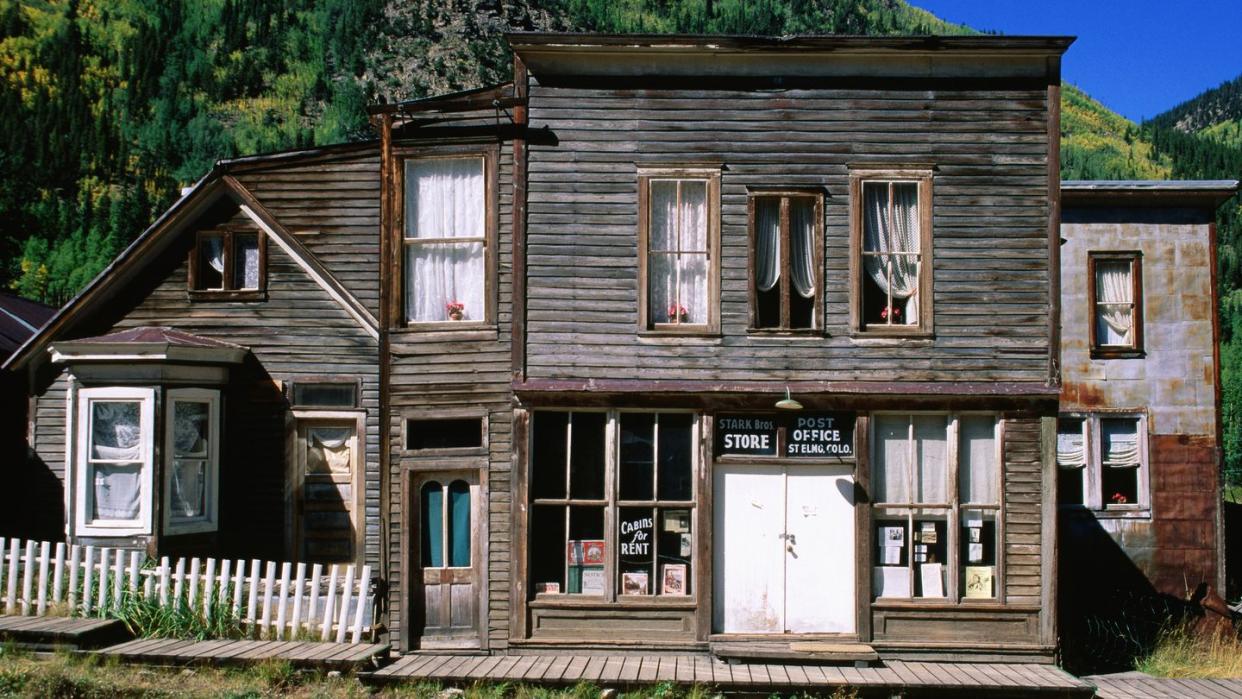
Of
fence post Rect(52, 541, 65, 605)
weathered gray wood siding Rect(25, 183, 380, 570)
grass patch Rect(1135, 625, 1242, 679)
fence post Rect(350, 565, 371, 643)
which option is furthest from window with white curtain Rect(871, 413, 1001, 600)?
fence post Rect(52, 541, 65, 605)

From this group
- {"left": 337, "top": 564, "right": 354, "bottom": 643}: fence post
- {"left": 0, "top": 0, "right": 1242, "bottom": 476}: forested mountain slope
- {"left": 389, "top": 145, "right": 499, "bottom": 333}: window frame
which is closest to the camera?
{"left": 337, "top": 564, "right": 354, "bottom": 643}: fence post

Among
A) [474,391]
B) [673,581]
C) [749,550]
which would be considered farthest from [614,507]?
[474,391]

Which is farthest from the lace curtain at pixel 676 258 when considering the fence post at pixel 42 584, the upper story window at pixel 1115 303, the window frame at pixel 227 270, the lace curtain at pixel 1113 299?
the lace curtain at pixel 1113 299

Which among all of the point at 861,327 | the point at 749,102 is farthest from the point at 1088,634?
the point at 749,102

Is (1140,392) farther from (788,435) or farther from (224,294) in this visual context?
(224,294)

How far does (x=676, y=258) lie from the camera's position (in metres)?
13.0

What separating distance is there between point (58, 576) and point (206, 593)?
6.09ft

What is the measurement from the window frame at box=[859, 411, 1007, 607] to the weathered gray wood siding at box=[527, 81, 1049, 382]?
0.58m

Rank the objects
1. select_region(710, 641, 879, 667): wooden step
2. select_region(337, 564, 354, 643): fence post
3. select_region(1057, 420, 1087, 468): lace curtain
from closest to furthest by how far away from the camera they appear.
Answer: select_region(710, 641, 879, 667): wooden step < select_region(337, 564, 354, 643): fence post < select_region(1057, 420, 1087, 468): lace curtain

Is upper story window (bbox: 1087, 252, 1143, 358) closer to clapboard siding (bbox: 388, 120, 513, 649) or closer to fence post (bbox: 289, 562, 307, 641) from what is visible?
clapboard siding (bbox: 388, 120, 513, 649)

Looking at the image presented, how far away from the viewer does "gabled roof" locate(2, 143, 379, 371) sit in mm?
14383

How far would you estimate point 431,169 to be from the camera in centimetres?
1330

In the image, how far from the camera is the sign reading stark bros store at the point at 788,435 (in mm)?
12820

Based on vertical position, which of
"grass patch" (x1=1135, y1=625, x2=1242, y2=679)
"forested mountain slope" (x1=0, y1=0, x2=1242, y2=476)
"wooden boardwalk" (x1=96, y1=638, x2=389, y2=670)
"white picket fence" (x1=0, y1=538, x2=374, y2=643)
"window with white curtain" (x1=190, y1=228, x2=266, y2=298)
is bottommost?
"grass patch" (x1=1135, y1=625, x2=1242, y2=679)
